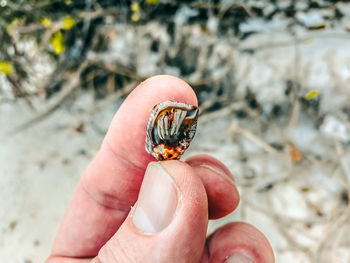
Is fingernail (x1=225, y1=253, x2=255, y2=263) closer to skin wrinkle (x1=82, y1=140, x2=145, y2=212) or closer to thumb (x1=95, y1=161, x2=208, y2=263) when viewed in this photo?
thumb (x1=95, y1=161, x2=208, y2=263)

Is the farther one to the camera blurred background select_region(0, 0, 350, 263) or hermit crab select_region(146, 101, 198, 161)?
blurred background select_region(0, 0, 350, 263)

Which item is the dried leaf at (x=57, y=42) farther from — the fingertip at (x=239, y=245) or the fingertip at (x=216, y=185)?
the fingertip at (x=239, y=245)

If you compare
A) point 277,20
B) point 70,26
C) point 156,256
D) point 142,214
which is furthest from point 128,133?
point 277,20

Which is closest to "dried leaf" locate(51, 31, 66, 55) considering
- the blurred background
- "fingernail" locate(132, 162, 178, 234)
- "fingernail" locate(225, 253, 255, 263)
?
the blurred background

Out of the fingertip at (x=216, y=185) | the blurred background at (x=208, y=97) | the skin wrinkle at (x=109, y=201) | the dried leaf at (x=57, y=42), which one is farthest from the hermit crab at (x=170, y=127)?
the dried leaf at (x=57, y=42)

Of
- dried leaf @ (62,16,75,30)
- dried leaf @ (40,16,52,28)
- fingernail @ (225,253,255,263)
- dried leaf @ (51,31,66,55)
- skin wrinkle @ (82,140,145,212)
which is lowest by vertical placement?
fingernail @ (225,253,255,263)

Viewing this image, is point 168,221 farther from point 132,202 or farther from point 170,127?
point 132,202
